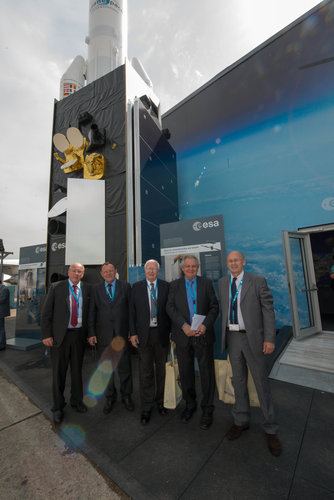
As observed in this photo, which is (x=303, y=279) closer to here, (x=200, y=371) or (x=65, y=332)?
(x=200, y=371)

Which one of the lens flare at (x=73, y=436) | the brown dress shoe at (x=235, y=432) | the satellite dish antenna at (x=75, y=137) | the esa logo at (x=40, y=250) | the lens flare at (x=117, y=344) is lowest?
the lens flare at (x=73, y=436)

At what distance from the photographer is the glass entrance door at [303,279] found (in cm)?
544

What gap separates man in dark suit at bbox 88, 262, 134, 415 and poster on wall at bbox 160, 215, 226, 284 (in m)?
1.28

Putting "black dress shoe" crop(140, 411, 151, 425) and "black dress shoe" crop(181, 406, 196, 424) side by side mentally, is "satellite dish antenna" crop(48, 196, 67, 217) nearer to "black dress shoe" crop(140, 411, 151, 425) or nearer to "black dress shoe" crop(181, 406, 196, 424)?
"black dress shoe" crop(140, 411, 151, 425)

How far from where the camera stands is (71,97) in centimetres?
776

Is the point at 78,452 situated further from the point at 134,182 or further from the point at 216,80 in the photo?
the point at 216,80

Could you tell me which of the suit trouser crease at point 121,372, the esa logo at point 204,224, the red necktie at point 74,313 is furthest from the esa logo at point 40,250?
the esa logo at point 204,224

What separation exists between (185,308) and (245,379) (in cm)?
94

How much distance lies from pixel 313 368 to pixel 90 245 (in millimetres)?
5536

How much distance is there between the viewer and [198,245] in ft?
12.8

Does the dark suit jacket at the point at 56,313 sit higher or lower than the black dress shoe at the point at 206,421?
higher

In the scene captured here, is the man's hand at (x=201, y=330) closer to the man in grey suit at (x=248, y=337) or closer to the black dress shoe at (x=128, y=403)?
the man in grey suit at (x=248, y=337)

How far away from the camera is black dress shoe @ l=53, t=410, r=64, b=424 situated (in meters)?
2.65

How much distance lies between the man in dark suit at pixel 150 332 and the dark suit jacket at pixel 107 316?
298 mm
